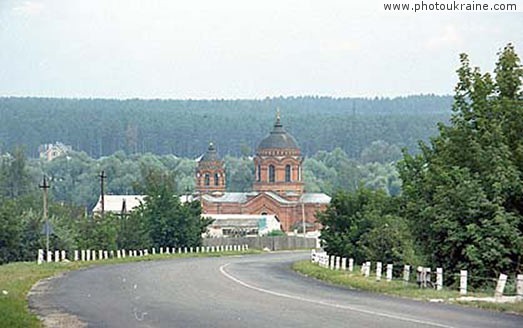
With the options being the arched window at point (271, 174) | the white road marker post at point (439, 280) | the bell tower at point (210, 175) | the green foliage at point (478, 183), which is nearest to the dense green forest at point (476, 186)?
the green foliage at point (478, 183)

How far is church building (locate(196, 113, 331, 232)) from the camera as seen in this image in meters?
138

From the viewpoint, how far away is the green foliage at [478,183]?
31223 millimetres

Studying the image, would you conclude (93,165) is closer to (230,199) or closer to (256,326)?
(230,199)

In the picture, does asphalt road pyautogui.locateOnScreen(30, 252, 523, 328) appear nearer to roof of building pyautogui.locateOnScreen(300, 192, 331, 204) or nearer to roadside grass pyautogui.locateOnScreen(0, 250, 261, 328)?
roadside grass pyautogui.locateOnScreen(0, 250, 261, 328)

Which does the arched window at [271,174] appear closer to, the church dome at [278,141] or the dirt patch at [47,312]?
the church dome at [278,141]

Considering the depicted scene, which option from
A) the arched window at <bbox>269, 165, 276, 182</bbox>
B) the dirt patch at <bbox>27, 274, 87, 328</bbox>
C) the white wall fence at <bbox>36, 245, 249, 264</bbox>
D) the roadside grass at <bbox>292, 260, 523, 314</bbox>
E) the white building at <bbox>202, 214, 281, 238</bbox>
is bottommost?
the dirt patch at <bbox>27, 274, 87, 328</bbox>

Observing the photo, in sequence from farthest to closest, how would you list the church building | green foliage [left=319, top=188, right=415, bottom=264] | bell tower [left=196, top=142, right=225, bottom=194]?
1. bell tower [left=196, top=142, right=225, bottom=194]
2. the church building
3. green foliage [left=319, top=188, right=415, bottom=264]

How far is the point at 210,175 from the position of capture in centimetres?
14650

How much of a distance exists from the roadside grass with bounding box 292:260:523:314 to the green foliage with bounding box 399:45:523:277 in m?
1.45

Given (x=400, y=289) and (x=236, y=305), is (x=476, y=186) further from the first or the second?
(x=236, y=305)

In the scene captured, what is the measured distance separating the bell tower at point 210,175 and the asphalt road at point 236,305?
107m

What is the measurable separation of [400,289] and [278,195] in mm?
108496

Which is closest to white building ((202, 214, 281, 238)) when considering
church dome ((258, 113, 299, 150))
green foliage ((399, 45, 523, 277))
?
church dome ((258, 113, 299, 150))

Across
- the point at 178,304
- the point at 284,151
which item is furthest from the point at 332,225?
the point at 284,151
